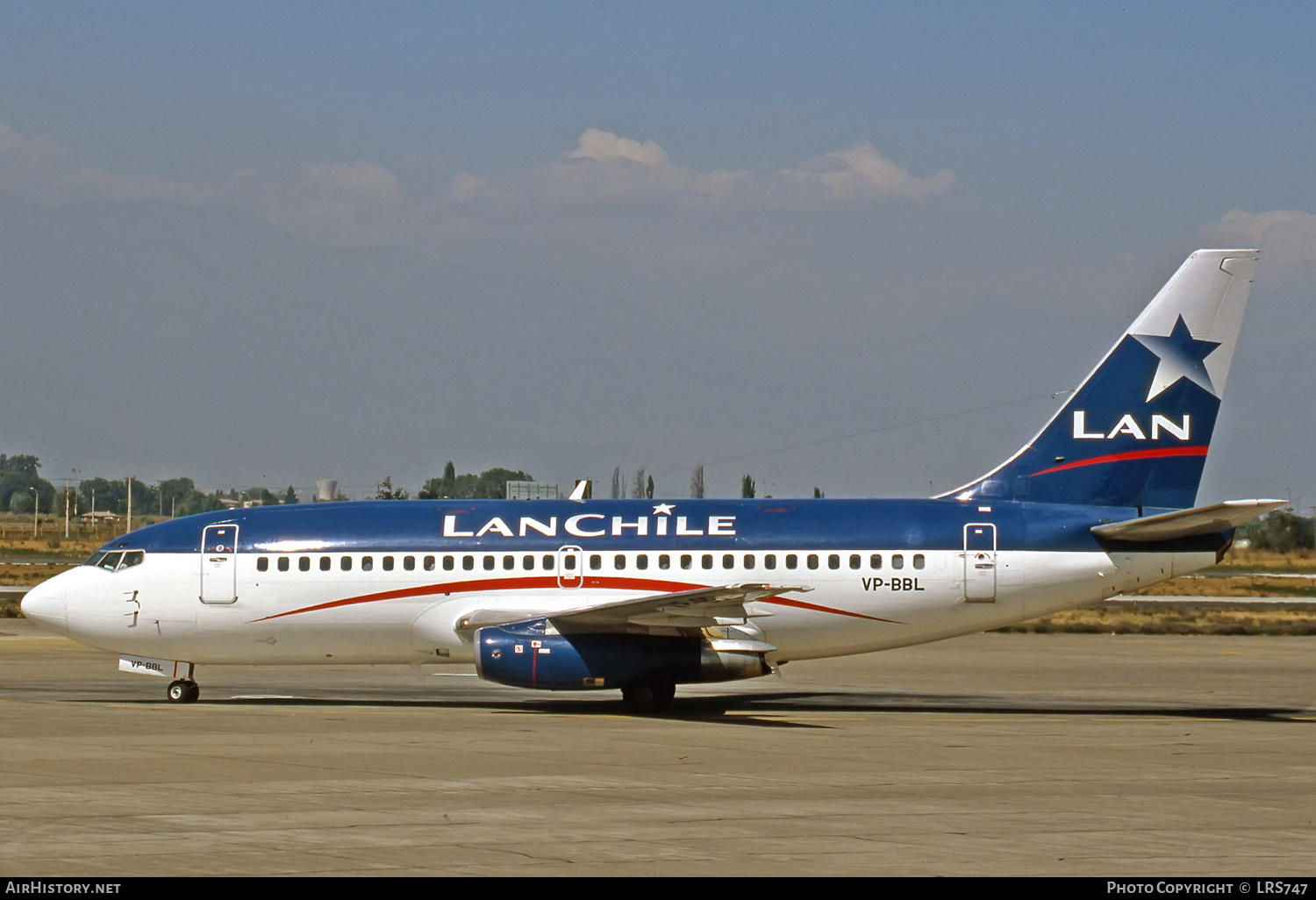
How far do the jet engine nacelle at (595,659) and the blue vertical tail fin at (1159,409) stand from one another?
5.68 meters

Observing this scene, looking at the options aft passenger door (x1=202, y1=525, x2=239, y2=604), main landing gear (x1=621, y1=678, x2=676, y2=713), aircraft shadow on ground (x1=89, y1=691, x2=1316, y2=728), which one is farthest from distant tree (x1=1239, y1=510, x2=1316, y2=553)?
aft passenger door (x1=202, y1=525, x2=239, y2=604)

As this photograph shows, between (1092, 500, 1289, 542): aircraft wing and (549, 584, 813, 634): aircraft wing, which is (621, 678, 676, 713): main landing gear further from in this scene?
(1092, 500, 1289, 542): aircraft wing

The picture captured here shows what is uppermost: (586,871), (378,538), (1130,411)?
(1130,411)

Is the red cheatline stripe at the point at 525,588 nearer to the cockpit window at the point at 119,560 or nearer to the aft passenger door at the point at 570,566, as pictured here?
the aft passenger door at the point at 570,566

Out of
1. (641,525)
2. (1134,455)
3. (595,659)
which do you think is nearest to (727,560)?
(641,525)

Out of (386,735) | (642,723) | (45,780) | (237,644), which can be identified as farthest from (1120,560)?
(45,780)

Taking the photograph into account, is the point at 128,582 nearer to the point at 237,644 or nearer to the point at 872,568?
the point at 237,644

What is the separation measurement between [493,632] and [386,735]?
3735 mm

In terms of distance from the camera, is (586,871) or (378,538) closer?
(586,871)

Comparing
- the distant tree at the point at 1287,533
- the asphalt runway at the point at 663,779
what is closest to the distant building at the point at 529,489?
the asphalt runway at the point at 663,779

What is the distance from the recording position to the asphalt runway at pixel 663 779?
1280 centimetres

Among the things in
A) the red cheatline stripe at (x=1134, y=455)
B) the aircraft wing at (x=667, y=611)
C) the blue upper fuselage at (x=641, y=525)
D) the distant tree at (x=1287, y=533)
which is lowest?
the aircraft wing at (x=667, y=611)

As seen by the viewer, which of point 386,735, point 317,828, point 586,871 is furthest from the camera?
point 386,735

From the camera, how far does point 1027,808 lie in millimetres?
15648
